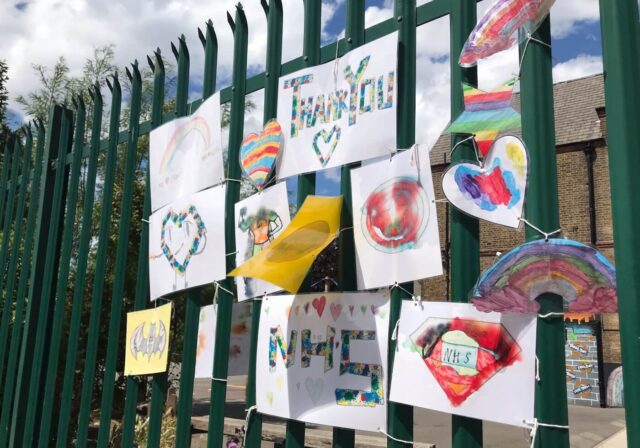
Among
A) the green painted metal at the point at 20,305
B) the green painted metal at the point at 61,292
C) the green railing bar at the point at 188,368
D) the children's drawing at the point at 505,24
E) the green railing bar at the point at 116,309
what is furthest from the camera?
the green painted metal at the point at 20,305

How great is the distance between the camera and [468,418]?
1.45 m

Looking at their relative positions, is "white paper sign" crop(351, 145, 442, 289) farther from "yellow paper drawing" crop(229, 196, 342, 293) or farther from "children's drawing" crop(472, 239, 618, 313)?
"children's drawing" crop(472, 239, 618, 313)

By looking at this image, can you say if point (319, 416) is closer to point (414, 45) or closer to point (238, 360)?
point (238, 360)

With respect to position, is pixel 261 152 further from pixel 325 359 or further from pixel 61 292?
pixel 61 292

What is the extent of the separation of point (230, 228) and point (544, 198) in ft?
4.00

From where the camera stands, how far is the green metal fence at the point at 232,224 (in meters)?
1.25

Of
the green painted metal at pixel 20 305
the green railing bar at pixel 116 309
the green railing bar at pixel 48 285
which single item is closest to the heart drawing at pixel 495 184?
the green railing bar at pixel 116 309

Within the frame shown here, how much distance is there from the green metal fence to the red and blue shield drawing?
0.27ft

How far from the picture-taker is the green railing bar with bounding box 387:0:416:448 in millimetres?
1585

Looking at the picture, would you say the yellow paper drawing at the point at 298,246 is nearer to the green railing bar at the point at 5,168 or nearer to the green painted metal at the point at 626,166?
the green painted metal at the point at 626,166

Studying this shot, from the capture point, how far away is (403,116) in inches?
66.8

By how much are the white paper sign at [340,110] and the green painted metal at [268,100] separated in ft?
0.23

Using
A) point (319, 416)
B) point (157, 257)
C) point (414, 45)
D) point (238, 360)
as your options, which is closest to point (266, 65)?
point (414, 45)

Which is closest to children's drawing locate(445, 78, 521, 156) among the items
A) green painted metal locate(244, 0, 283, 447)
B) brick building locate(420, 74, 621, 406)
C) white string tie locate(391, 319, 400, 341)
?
white string tie locate(391, 319, 400, 341)
